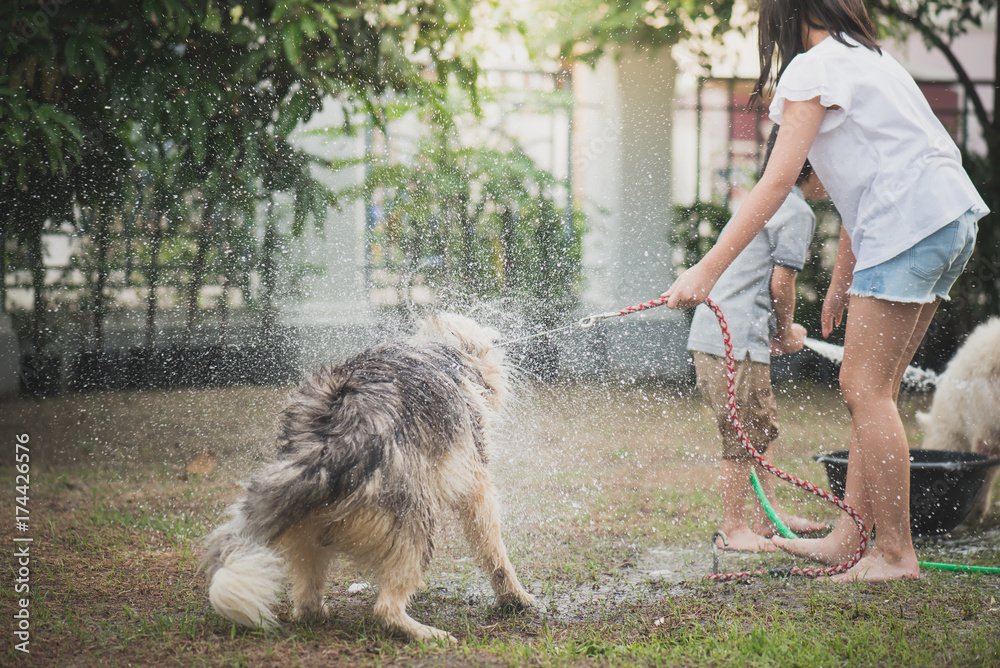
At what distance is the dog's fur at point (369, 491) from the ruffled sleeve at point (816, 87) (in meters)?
1.40

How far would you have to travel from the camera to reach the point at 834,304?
289cm

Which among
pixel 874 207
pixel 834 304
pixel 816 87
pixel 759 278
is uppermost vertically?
pixel 816 87

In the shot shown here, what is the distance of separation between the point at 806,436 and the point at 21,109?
5.59 m

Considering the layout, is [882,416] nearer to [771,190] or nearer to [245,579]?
[771,190]

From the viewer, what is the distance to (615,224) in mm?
7754

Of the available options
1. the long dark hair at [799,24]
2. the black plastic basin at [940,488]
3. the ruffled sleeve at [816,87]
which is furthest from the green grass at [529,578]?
the long dark hair at [799,24]

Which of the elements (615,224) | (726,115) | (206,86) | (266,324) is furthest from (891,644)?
(726,115)

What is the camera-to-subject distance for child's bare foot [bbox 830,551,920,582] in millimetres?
2443

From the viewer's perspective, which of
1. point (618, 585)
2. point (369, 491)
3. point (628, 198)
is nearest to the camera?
point (369, 491)

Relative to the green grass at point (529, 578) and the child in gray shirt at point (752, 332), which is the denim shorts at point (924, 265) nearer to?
the child in gray shirt at point (752, 332)

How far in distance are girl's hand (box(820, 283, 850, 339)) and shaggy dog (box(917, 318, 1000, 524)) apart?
3.26 feet

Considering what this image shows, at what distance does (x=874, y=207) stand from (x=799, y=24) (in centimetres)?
71

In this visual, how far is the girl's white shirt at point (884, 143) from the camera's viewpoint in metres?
2.26

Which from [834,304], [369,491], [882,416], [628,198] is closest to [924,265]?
[882,416]
